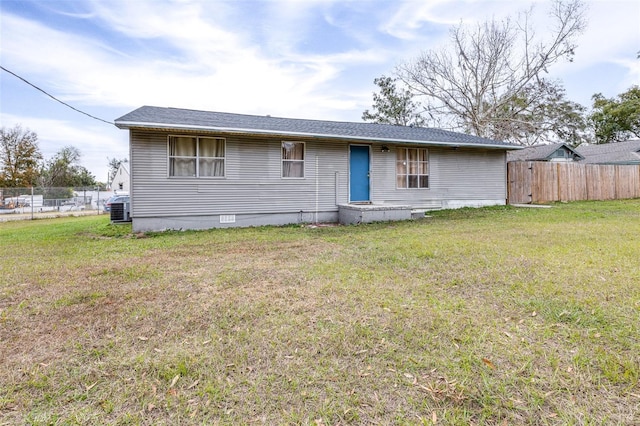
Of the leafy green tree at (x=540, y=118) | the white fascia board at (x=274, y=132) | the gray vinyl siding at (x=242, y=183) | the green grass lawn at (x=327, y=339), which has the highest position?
the leafy green tree at (x=540, y=118)

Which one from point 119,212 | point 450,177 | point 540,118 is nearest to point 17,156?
point 119,212

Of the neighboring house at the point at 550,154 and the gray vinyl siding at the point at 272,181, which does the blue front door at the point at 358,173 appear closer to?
the gray vinyl siding at the point at 272,181

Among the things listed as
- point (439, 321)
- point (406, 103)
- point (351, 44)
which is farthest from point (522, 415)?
point (406, 103)

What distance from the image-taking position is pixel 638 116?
30953 mm

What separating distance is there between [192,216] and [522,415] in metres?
8.62

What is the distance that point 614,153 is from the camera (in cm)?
2436

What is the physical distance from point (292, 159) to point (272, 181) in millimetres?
941

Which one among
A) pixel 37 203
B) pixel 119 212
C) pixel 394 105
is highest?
pixel 394 105

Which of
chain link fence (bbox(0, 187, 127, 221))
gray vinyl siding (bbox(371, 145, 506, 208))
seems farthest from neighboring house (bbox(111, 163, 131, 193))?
gray vinyl siding (bbox(371, 145, 506, 208))

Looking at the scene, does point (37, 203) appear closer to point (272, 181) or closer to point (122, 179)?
point (272, 181)

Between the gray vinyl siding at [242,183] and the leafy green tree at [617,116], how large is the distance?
35199mm

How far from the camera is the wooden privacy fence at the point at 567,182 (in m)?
14.4

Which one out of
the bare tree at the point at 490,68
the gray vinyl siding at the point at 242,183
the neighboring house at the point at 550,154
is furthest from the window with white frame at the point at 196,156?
the neighboring house at the point at 550,154

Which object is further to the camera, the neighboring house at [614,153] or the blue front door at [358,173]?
the neighboring house at [614,153]
